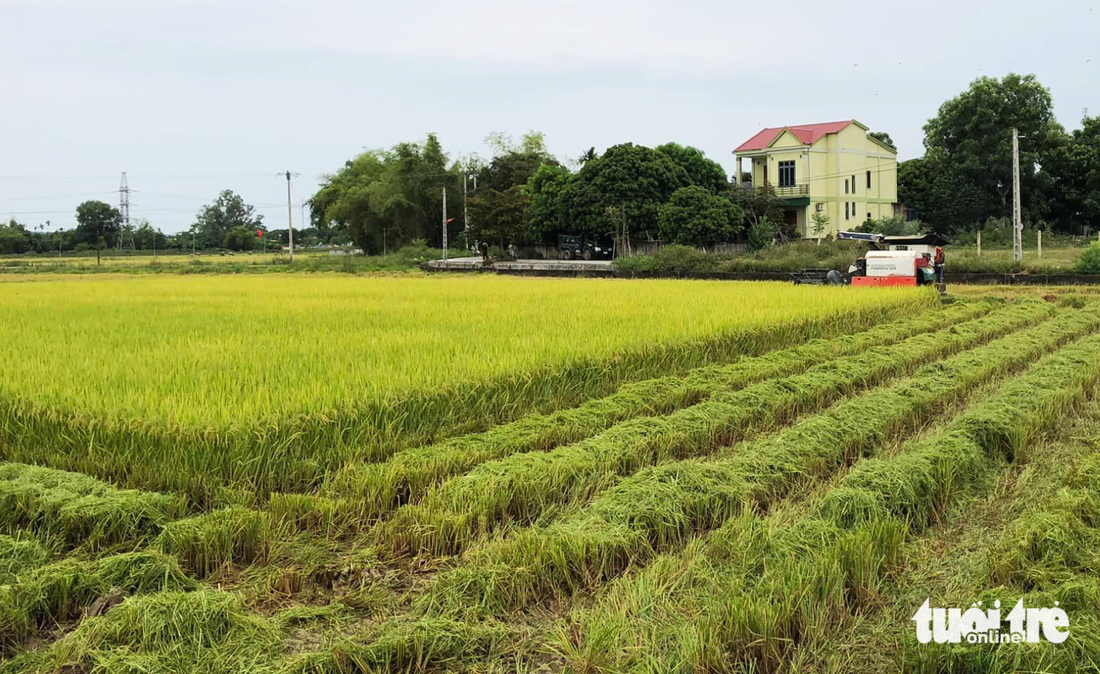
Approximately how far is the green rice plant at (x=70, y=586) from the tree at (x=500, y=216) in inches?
1558

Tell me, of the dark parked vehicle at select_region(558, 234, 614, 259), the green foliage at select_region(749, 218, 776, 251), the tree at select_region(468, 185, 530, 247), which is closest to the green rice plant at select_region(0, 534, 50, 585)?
the green foliage at select_region(749, 218, 776, 251)

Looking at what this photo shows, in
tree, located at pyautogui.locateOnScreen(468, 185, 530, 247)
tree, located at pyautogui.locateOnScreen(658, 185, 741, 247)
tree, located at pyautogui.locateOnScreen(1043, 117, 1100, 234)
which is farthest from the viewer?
tree, located at pyautogui.locateOnScreen(468, 185, 530, 247)

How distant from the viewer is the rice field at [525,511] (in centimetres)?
288

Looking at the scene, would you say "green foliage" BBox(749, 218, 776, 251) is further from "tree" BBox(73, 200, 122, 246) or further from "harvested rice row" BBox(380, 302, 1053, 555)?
"tree" BBox(73, 200, 122, 246)

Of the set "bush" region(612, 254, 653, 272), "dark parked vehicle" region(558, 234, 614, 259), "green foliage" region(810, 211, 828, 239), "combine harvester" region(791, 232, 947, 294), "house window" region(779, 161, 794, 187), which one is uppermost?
"house window" region(779, 161, 794, 187)

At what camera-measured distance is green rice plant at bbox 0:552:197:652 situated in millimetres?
3059

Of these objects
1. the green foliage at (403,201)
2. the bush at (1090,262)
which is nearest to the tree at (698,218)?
the bush at (1090,262)

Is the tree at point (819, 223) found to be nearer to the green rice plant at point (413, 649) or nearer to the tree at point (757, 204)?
the tree at point (757, 204)

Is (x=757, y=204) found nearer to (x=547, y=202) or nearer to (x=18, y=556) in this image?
(x=547, y=202)

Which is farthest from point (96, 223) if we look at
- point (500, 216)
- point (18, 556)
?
point (18, 556)

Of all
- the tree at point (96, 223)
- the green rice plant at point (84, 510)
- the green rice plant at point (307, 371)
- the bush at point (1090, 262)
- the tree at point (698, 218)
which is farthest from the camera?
the tree at point (96, 223)

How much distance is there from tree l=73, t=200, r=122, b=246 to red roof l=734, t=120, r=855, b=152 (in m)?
51.3

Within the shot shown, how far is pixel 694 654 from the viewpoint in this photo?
271 centimetres

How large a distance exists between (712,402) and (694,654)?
3.91m
